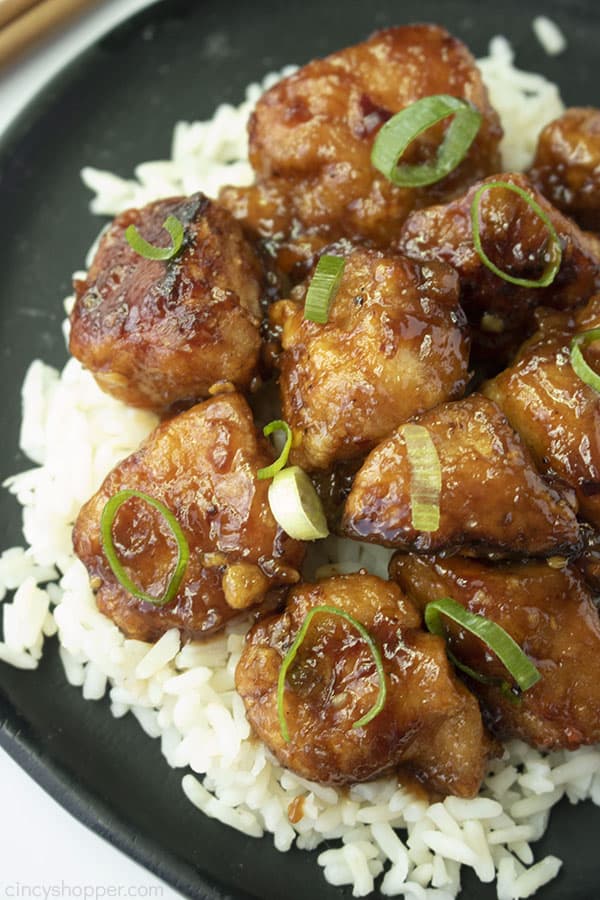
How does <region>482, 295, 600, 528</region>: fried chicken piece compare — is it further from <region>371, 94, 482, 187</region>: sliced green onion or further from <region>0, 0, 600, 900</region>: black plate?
<region>0, 0, 600, 900</region>: black plate

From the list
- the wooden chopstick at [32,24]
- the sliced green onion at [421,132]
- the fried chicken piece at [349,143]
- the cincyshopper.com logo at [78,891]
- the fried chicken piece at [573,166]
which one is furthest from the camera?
the wooden chopstick at [32,24]

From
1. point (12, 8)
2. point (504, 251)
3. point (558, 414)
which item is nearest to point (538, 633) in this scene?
A: point (558, 414)

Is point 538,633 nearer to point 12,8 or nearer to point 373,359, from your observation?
point 373,359

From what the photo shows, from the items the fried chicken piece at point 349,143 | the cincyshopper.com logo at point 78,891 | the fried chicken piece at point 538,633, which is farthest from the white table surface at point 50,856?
the fried chicken piece at point 349,143

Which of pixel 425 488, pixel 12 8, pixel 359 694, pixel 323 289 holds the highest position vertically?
pixel 12 8

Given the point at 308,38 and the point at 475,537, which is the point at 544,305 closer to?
the point at 475,537

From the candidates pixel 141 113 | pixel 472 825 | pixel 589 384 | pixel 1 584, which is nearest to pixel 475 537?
pixel 589 384

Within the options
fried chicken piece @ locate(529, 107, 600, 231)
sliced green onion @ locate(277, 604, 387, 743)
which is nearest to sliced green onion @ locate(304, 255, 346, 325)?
sliced green onion @ locate(277, 604, 387, 743)

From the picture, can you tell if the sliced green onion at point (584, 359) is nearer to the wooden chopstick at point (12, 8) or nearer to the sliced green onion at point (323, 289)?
the sliced green onion at point (323, 289)
